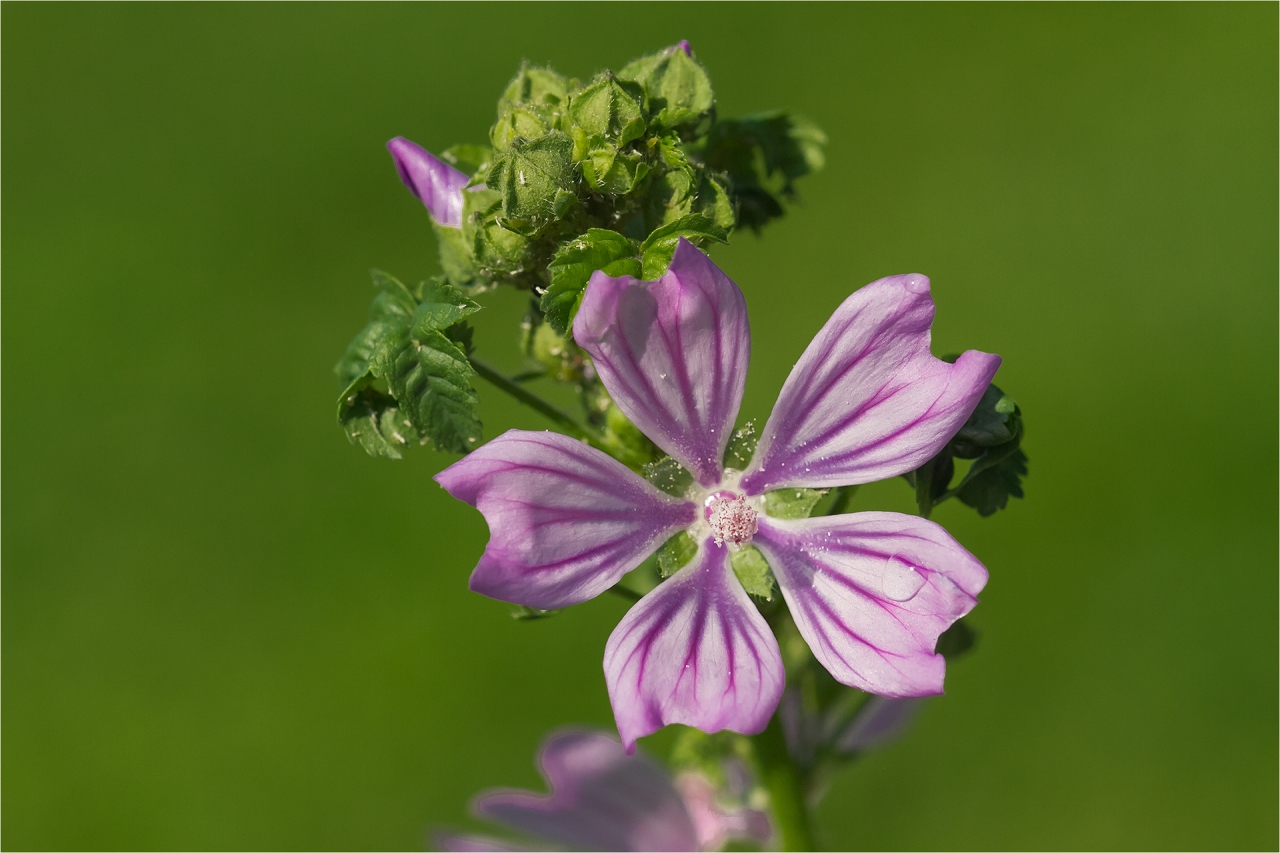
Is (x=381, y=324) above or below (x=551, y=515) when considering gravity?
above

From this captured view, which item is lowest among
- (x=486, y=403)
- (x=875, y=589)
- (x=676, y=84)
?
(x=875, y=589)

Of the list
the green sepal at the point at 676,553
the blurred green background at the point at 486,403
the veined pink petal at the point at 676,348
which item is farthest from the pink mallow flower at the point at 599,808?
the blurred green background at the point at 486,403

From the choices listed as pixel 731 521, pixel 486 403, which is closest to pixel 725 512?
pixel 731 521

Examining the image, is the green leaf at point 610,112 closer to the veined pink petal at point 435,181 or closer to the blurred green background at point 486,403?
the veined pink petal at point 435,181

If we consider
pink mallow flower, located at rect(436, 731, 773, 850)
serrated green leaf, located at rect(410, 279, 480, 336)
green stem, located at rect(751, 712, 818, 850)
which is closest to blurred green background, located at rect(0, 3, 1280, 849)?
pink mallow flower, located at rect(436, 731, 773, 850)

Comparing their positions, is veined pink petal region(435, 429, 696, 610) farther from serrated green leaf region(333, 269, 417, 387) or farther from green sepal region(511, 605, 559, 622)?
serrated green leaf region(333, 269, 417, 387)

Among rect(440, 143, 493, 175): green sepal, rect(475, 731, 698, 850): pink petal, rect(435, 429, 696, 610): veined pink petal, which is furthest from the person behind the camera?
rect(475, 731, 698, 850): pink petal

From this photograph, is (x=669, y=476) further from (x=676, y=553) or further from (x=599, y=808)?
(x=599, y=808)

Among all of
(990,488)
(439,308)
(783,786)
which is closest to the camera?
(439,308)
